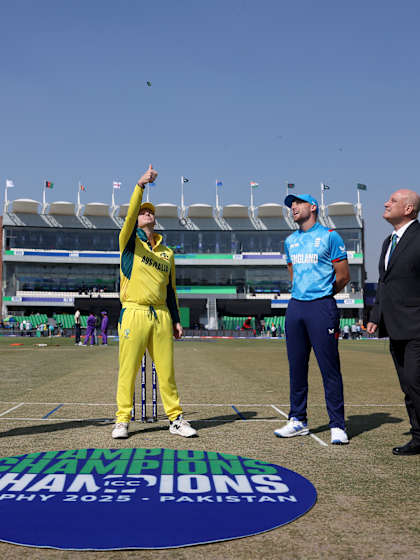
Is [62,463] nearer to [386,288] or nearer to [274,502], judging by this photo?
[274,502]

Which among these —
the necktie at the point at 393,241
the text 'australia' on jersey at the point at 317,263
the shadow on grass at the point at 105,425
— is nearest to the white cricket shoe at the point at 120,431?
the shadow on grass at the point at 105,425

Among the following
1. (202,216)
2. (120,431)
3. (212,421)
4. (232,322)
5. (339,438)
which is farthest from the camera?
(202,216)

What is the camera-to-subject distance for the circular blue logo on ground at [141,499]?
2.50 meters

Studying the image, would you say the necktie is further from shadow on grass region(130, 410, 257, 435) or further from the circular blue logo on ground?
shadow on grass region(130, 410, 257, 435)

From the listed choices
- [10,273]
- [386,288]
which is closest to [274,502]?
[386,288]

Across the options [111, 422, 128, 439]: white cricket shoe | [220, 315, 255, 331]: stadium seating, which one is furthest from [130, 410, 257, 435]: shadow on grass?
[220, 315, 255, 331]: stadium seating

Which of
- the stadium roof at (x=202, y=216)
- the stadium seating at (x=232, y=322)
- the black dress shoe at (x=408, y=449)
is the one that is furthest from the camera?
the stadium roof at (x=202, y=216)

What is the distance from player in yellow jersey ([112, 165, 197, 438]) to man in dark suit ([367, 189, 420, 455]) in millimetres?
1956

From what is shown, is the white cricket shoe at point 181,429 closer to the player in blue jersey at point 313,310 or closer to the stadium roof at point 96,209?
the player in blue jersey at point 313,310

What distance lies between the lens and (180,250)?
222 ft

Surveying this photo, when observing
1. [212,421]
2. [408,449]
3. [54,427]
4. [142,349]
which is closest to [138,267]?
[142,349]

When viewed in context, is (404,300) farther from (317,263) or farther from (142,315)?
(142,315)

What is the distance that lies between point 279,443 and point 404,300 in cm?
167

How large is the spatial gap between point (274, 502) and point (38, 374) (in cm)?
958
